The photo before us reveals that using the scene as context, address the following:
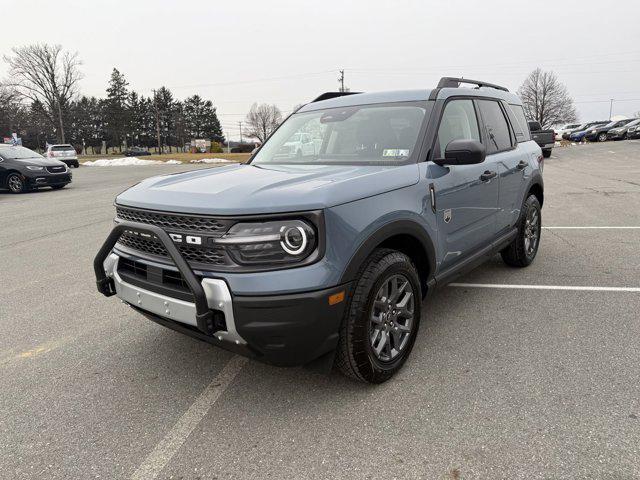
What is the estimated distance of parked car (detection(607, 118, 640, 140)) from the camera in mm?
37969

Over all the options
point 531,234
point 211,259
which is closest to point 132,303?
point 211,259

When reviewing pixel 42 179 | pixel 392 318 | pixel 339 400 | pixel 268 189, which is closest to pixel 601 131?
pixel 42 179

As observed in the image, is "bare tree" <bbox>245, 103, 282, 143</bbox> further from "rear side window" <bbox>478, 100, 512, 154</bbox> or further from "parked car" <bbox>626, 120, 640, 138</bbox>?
"rear side window" <bbox>478, 100, 512, 154</bbox>

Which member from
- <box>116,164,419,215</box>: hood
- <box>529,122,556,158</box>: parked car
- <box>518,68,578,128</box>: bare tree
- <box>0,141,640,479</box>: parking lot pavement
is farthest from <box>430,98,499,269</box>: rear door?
<box>518,68,578,128</box>: bare tree

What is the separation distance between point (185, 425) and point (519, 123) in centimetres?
453

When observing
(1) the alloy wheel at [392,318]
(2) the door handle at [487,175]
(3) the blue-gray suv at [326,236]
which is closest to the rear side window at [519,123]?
(3) the blue-gray suv at [326,236]

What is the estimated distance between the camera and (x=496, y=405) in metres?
2.64

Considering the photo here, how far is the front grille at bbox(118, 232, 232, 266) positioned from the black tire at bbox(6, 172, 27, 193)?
14.6 m

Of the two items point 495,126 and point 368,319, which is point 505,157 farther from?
point 368,319

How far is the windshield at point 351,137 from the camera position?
336 cm

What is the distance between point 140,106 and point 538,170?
99.2 meters

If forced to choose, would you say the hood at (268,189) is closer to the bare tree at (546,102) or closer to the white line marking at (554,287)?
the white line marking at (554,287)

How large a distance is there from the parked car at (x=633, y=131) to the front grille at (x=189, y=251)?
147 ft

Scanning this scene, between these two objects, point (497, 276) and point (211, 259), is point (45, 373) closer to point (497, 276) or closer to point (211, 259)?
point (211, 259)
